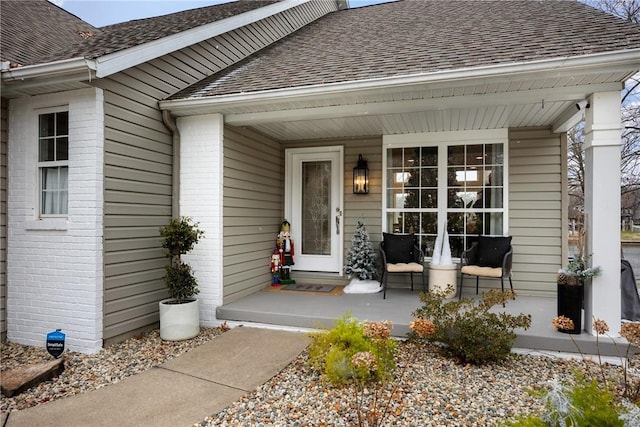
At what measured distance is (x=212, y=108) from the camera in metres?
4.14

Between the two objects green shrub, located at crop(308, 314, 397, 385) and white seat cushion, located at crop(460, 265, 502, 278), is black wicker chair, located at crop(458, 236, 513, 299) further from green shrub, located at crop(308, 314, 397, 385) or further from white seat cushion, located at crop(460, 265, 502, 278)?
green shrub, located at crop(308, 314, 397, 385)

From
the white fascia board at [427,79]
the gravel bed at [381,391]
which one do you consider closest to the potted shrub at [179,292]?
the gravel bed at [381,391]

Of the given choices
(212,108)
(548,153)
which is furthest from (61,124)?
(548,153)

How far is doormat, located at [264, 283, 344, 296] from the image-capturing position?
5.11m

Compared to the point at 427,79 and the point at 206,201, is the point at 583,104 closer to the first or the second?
the point at 427,79

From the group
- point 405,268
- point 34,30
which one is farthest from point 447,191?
point 34,30

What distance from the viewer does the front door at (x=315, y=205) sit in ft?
18.8

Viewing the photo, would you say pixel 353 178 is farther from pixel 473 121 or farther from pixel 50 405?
pixel 50 405

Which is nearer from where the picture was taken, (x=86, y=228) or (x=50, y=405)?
(x=50, y=405)

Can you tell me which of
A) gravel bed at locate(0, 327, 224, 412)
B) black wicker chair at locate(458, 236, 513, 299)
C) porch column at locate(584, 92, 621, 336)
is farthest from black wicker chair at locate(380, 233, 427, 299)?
gravel bed at locate(0, 327, 224, 412)

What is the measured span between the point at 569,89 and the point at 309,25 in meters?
5.51

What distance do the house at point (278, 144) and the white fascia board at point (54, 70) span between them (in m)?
0.01

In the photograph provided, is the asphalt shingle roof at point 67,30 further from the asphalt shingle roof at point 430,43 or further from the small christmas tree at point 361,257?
the small christmas tree at point 361,257

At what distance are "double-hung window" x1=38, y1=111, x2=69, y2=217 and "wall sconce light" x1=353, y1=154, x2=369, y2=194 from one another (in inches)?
145
